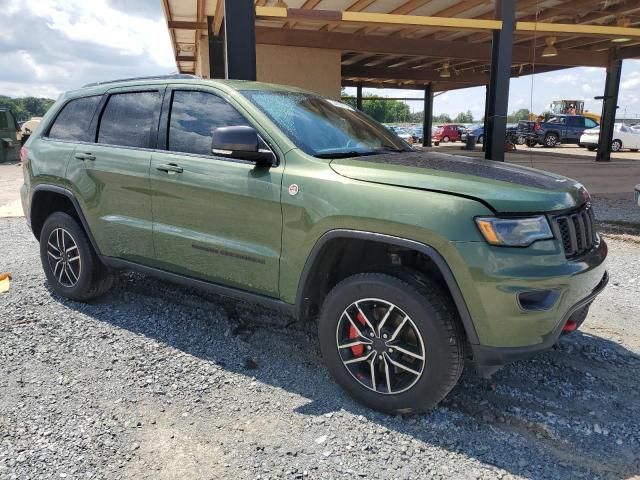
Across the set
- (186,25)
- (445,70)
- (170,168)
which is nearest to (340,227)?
(170,168)

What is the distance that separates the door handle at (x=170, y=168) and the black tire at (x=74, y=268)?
45.7 inches

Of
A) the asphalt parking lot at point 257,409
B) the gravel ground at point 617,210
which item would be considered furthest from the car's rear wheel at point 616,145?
the asphalt parking lot at point 257,409

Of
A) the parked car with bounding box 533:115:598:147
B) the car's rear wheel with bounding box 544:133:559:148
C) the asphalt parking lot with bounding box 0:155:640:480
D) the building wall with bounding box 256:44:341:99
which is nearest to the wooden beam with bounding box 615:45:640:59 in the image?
the building wall with bounding box 256:44:341:99

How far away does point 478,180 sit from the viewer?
2.71 meters

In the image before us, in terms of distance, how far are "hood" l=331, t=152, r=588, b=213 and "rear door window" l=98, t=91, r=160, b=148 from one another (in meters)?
1.61

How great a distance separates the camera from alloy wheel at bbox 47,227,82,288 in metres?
4.35

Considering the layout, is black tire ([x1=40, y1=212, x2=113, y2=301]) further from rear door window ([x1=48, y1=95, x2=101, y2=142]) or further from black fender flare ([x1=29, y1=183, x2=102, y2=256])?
rear door window ([x1=48, y1=95, x2=101, y2=142])

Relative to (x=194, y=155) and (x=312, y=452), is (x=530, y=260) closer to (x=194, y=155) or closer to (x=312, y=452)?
(x=312, y=452)

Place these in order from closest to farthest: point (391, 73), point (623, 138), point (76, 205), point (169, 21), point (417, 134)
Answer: point (76, 205) → point (169, 21) → point (391, 73) → point (623, 138) → point (417, 134)

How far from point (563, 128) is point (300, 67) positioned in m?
21.1

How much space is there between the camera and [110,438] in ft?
8.76

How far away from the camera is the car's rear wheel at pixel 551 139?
29.6 m

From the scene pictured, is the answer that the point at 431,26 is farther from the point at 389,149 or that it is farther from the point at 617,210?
the point at 389,149

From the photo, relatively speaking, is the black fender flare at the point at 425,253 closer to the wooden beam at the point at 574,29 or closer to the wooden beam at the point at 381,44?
the wooden beam at the point at 574,29
